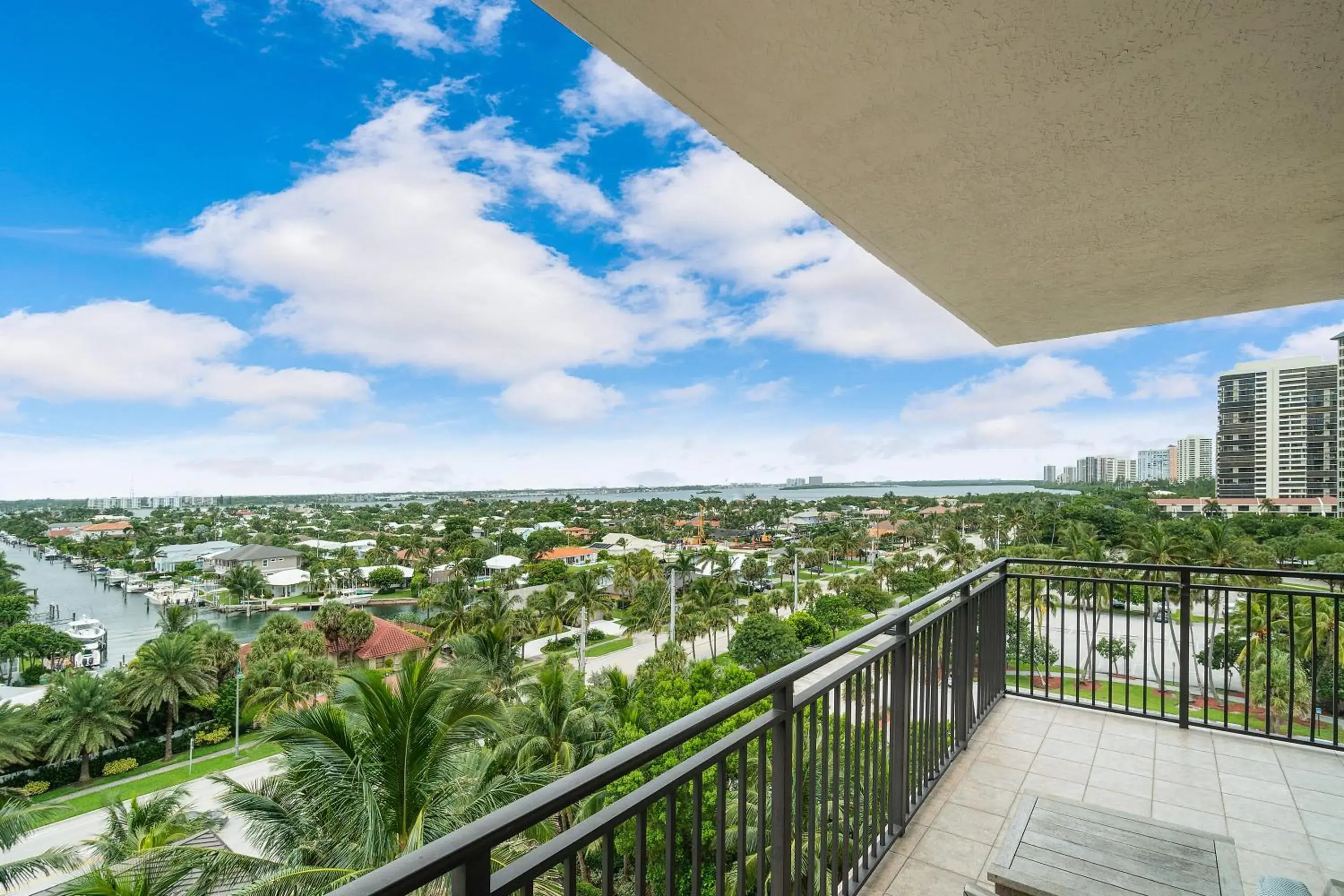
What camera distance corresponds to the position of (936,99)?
154cm

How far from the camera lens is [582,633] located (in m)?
35.8

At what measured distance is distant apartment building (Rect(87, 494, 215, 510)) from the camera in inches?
2175

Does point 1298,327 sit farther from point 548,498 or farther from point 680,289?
point 548,498

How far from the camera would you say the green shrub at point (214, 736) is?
29.5 metres

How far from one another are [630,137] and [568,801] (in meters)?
48.9

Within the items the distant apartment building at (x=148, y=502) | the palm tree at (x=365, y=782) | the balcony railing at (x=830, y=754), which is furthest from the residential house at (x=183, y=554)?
the balcony railing at (x=830, y=754)

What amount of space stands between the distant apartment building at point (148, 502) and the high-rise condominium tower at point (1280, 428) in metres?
76.3

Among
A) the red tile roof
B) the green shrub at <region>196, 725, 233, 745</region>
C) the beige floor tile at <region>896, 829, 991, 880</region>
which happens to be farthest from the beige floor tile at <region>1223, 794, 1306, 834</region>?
the red tile roof

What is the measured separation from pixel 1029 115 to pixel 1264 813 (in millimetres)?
2976

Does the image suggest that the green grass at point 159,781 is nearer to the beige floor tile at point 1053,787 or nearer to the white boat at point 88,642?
the white boat at point 88,642

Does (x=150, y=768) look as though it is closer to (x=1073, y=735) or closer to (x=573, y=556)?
(x=573, y=556)

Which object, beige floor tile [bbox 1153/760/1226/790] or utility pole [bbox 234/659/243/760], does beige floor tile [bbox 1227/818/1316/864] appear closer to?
beige floor tile [bbox 1153/760/1226/790]

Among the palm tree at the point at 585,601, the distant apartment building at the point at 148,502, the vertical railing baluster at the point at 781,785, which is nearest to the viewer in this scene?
the vertical railing baluster at the point at 781,785

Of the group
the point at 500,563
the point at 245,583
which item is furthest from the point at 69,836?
the point at 500,563
